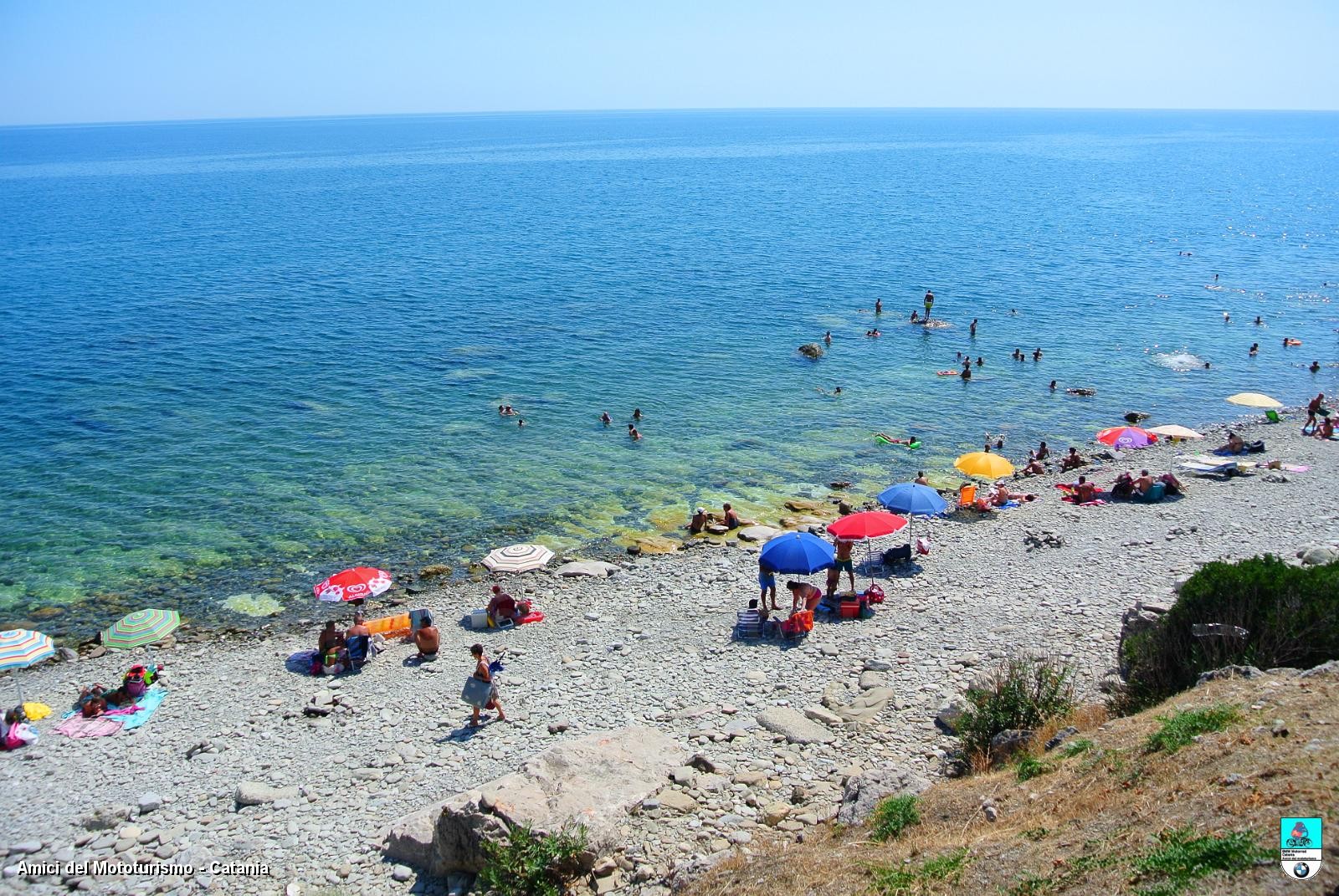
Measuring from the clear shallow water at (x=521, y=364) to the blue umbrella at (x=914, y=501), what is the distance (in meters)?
9.03

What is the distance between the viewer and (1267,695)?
40.3ft

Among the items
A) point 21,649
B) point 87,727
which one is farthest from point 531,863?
point 21,649

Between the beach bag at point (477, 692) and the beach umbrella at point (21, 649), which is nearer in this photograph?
the beach bag at point (477, 692)

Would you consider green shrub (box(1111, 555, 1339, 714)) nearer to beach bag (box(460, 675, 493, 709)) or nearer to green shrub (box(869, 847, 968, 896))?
green shrub (box(869, 847, 968, 896))

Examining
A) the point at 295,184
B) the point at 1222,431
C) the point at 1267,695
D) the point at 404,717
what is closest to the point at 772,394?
the point at 1222,431

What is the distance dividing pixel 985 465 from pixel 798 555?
11703mm

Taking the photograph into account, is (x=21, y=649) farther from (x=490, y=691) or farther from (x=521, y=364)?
(x=521, y=364)

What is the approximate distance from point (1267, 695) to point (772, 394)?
1391 inches

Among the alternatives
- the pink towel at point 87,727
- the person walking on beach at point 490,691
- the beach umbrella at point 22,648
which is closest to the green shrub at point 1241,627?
the person walking on beach at point 490,691

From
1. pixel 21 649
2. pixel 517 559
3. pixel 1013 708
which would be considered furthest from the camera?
pixel 517 559

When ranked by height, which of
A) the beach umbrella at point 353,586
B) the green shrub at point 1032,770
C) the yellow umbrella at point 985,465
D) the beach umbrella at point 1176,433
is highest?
the green shrub at point 1032,770

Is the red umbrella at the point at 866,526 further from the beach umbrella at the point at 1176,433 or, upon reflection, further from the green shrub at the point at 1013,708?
the beach umbrella at the point at 1176,433

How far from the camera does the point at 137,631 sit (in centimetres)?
2319

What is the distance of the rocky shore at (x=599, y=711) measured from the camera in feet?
48.2
